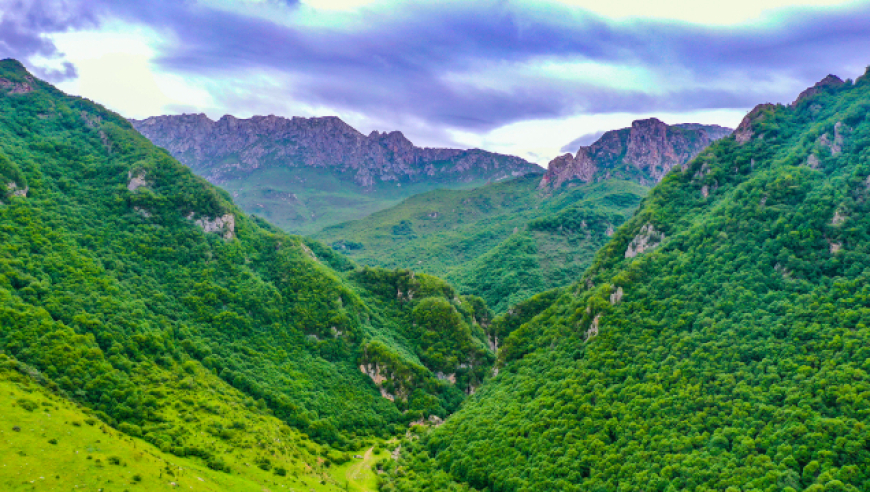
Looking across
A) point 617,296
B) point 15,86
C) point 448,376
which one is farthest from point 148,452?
point 15,86

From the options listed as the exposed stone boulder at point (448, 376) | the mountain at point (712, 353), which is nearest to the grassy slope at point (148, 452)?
the mountain at point (712, 353)

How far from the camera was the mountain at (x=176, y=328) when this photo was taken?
286 ft

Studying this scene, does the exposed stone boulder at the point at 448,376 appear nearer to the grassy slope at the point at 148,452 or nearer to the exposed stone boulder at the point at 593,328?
the grassy slope at the point at 148,452

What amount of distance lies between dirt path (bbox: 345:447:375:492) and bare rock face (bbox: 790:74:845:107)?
166911mm

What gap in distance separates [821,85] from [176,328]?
20157 cm

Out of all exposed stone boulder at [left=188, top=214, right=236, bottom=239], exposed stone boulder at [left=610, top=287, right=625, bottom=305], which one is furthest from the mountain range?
exposed stone boulder at [left=610, top=287, right=625, bottom=305]

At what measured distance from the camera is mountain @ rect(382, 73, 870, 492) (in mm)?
76312

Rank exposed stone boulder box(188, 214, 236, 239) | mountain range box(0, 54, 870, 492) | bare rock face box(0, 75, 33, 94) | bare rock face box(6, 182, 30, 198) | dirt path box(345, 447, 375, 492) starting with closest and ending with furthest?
mountain range box(0, 54, 870, 492) < dirt path box(345, 447, 375, 492) < bare rock face box(6, 182, 30, 198) < exposed stone boulder box(188, 214, 236, 239) < bare rock face box(0, 75, 33, 94)

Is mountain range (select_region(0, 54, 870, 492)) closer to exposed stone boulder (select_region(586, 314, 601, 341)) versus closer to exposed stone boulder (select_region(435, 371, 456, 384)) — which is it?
exposed stone boulder (select_region(586, 314, 601, 341))

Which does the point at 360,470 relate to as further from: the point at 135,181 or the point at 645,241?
the point at 135,181

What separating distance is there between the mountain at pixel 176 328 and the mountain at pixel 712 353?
75.2ft

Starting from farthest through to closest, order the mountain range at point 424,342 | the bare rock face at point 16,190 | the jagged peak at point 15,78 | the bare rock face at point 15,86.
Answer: the jagged peak at point 15,78, the bare rock face at point 15,86, the bare rock face at point 16,190, the mountain range at point 424,342

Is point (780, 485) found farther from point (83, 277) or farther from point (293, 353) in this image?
point (83, 277)

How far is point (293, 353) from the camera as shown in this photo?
14088 centimetres
